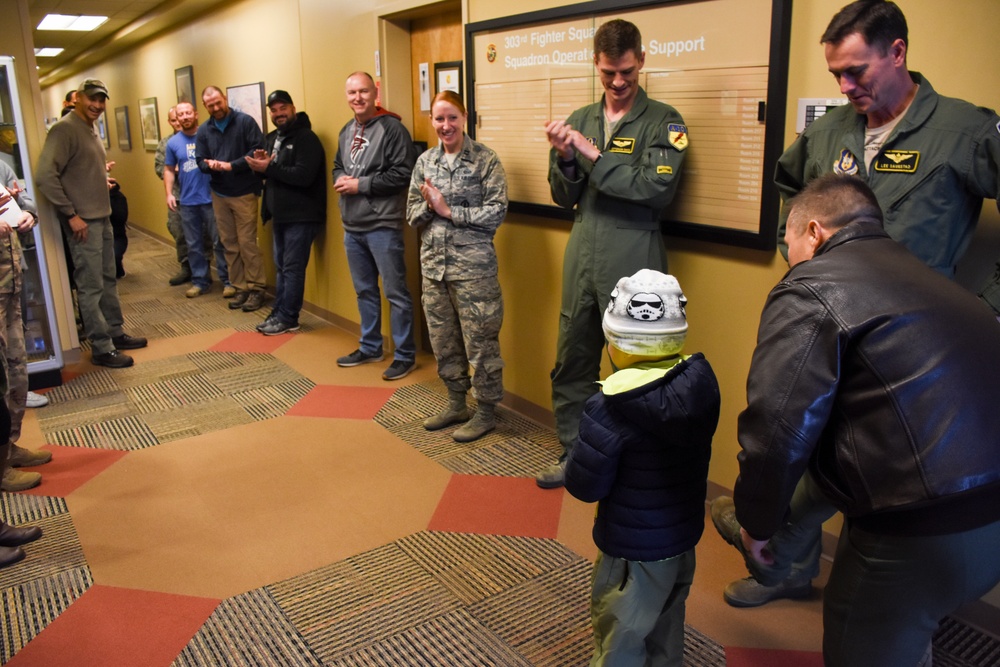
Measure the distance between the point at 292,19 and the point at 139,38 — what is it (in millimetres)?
5285

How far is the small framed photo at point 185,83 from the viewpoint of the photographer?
8.02 m

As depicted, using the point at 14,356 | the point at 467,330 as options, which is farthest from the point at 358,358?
the point at 14,356

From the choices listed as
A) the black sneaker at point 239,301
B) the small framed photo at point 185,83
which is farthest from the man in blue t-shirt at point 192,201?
the small framed photo at point 185,83

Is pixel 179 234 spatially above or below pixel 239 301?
above

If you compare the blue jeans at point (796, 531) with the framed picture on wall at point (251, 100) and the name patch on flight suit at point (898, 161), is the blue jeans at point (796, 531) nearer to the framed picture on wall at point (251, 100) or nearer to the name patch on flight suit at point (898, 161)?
the name patch on flight suit at point (898, 161)

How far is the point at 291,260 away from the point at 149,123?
5.93 meters

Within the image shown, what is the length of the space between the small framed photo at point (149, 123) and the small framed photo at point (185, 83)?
3.80 ft

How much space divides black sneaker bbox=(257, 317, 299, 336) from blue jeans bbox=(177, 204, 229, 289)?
1.33 metres

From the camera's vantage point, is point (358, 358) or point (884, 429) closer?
point (884, 429)

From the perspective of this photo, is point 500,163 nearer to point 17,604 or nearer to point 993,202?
point 993,202

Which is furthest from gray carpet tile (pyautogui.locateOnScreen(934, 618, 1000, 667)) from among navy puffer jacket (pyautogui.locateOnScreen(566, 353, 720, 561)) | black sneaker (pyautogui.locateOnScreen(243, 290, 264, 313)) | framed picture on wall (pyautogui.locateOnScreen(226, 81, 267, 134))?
framed picture on wall (pyautogui.locateOnScreen(226, 81, 267, 134))

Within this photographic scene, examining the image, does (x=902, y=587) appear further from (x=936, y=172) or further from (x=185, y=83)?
(x=185, y=83)

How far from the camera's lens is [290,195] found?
17.2 feet

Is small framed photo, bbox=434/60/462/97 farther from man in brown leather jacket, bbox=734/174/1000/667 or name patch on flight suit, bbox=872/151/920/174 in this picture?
man in brown leather jacket, bbox=734/174/1000/667
